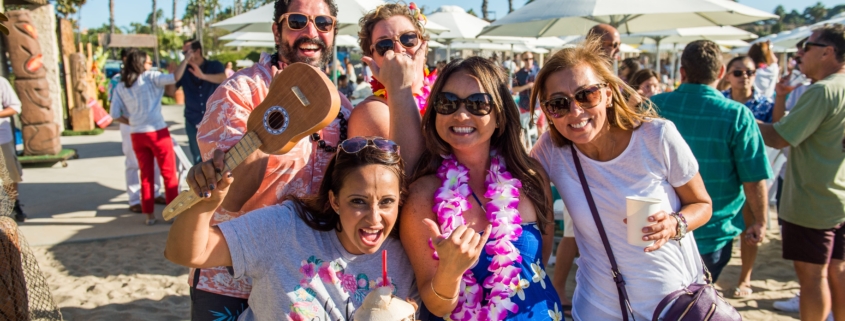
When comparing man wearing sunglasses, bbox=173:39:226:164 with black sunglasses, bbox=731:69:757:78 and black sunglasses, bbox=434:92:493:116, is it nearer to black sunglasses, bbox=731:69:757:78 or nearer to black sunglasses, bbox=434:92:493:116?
black sunglasses, bbox=731:69:757:78

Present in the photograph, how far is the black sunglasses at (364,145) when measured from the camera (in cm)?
187

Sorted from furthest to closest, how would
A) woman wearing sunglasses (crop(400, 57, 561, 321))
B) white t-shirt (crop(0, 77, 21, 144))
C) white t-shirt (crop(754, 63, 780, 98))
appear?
white t-shirt (crop(754, 63, 780, 98)), white t-shirt (crop(0, 77, 21, 144)), woman wearing sunglasses (crop(400, 57, 561, 321))

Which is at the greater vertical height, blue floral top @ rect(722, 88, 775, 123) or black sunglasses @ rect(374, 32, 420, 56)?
black sunglasses @ rect(374, 32, 420, 56)

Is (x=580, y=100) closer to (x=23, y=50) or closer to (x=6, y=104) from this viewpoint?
(x=6, y=104)

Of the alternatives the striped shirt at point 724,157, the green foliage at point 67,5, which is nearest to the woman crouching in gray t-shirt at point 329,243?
the striped shirt at point 724,157

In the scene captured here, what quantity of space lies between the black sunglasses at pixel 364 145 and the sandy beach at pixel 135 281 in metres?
3.17

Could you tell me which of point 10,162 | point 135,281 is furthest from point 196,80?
point 135,281

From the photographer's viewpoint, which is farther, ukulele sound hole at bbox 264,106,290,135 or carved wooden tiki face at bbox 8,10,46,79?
carved wooden tiki face at bbox 8,10,46,79

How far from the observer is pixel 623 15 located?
23.7ft

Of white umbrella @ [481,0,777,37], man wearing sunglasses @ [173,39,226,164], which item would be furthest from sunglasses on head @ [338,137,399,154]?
man wearing sunglasses @ [173,39,226,164]

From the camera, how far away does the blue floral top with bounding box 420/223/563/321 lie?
200 cm

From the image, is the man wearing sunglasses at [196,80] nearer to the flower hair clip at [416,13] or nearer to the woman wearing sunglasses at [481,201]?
the flower hair clip at [416,13]

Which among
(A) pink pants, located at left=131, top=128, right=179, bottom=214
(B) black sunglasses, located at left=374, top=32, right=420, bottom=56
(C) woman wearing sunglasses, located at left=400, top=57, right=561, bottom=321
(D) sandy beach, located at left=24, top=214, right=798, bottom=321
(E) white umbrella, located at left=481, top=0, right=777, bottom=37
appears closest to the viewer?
(C) woman wearing sunglasses, located at left=400, top=57, right=561, bottom=321

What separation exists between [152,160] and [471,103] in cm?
557
